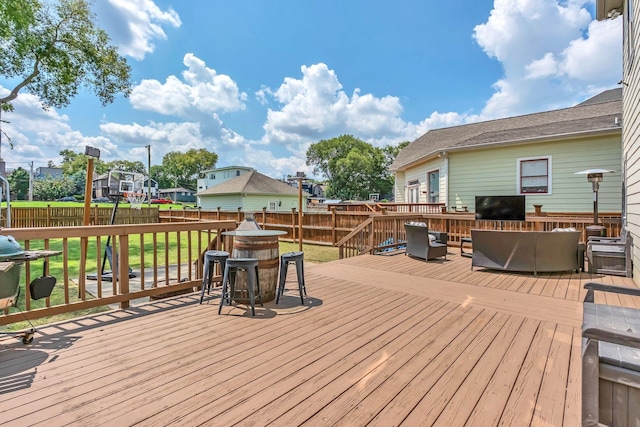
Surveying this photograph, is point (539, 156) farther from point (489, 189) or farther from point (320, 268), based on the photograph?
point (320, 268)

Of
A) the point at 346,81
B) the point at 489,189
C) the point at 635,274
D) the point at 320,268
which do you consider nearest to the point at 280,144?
the point at 346,81

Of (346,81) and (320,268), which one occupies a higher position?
(346,81)

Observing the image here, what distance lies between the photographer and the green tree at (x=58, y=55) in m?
10.4

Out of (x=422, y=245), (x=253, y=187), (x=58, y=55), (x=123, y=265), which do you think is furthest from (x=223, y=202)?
(x=123, y=265)

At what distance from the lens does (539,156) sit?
31.9 ft

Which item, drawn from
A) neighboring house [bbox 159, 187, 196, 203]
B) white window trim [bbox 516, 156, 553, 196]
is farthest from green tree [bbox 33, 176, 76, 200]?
white window trim [bbox 516, 156, 553, 196]

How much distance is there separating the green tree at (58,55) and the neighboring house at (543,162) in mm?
13935

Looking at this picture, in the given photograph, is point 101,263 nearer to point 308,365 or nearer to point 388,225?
point 308,365

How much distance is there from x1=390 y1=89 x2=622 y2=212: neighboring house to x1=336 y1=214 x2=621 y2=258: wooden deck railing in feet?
5.09

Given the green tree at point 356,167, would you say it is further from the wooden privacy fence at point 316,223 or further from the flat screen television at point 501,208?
the flat screen television at point 501,208

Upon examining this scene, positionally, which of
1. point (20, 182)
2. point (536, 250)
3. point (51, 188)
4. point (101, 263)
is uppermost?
point (20, 182)

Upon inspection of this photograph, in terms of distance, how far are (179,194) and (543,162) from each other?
63.6 meters

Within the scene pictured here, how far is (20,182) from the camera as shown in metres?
47.8

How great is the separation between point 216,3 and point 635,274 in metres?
12.6
